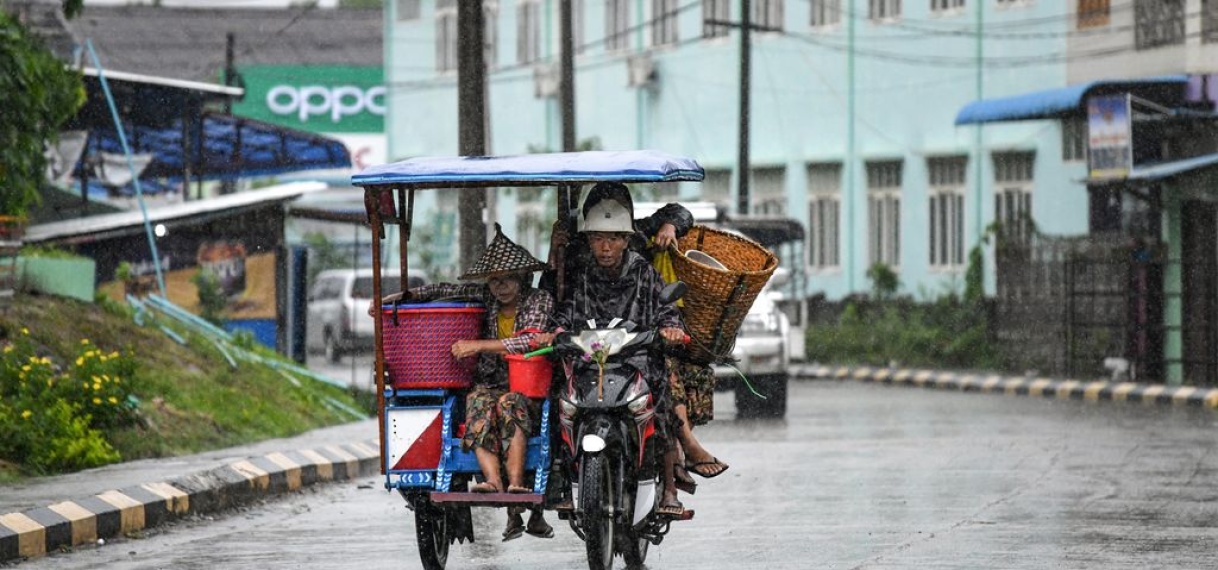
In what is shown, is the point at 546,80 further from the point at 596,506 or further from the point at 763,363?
the point at 596,506

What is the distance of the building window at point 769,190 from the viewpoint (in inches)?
1601

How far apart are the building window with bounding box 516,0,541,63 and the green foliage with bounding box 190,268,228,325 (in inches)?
774

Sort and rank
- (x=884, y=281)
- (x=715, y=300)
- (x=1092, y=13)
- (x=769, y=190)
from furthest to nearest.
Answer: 1. (x=769, y=190)
2. (x=884, y=281)
3. (x=1092, y=13)
4. (x=715, y=300)

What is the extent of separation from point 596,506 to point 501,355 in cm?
105

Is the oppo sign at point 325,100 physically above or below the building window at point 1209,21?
above

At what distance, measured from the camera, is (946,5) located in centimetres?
3516

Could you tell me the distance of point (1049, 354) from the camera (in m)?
31.0

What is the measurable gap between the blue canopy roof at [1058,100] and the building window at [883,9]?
Result: 19.4 feet

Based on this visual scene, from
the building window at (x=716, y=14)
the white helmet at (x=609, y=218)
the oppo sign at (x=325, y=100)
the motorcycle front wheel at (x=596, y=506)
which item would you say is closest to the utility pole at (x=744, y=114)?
the building window at (x=716, y=14)

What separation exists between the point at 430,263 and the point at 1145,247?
67.9ft

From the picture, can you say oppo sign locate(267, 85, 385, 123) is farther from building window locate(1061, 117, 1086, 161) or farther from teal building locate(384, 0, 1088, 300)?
building window locate(1061, 117, 1086, 161)

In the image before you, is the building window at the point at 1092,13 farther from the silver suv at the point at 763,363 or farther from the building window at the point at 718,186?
the building window at the point at 718,186

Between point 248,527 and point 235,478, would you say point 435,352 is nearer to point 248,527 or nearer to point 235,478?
point 248,527

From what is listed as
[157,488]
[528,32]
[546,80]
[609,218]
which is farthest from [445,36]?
[609,218]
